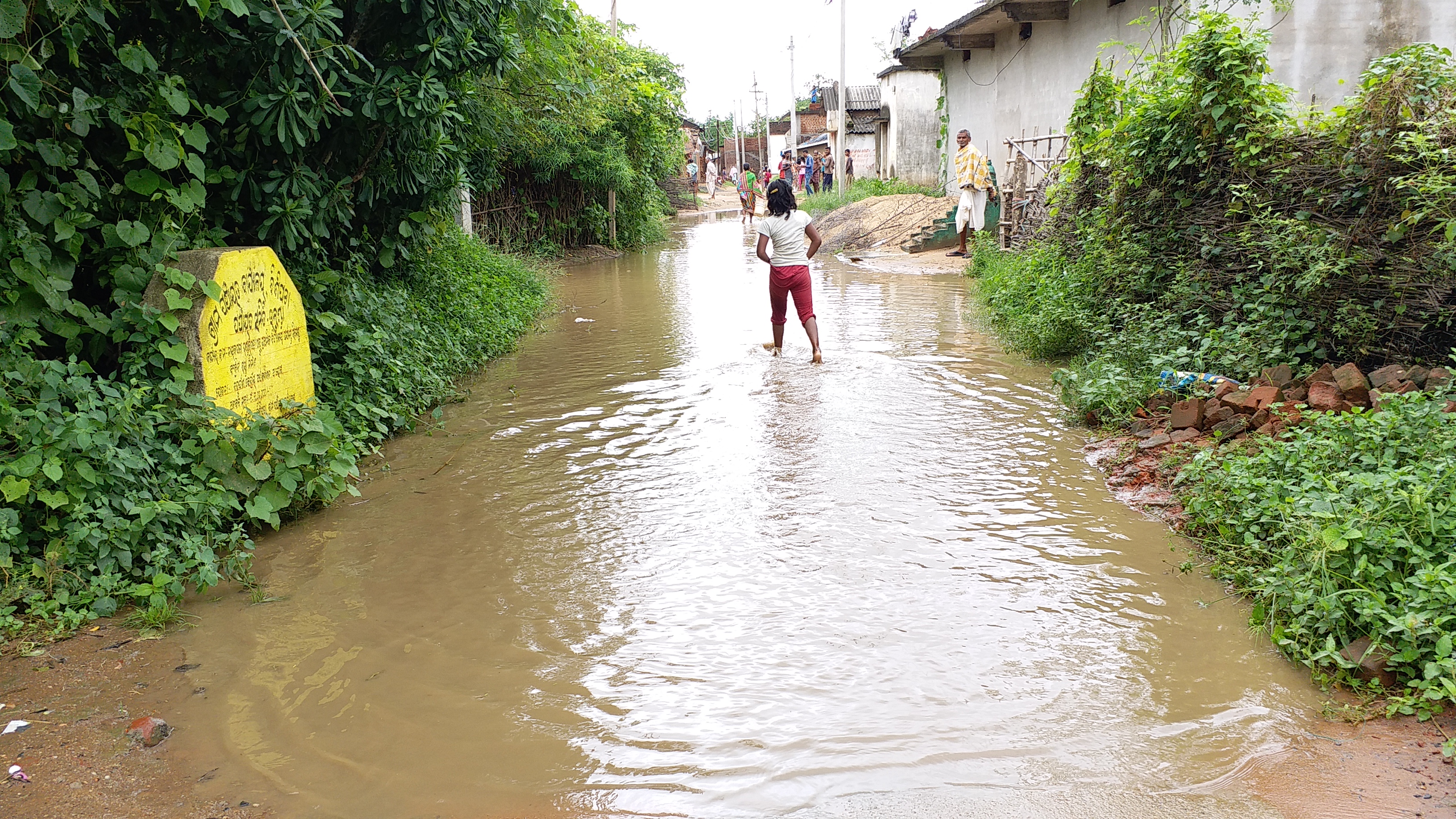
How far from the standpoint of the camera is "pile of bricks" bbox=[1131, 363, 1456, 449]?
5297 mm

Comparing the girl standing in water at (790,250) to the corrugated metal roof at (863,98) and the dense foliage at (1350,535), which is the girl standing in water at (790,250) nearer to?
the dense foliage at (1350,535)

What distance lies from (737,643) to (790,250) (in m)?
6.03

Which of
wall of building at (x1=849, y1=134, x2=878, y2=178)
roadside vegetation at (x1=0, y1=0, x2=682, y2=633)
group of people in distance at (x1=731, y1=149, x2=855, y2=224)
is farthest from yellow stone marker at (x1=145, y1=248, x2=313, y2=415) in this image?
wall of building at (x1=849, y1=134, x2=878, y2=178)

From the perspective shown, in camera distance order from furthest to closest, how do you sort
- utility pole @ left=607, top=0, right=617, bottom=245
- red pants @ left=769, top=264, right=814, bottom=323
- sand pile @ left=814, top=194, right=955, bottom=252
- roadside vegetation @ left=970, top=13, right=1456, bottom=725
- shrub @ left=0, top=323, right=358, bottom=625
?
utility pole @ left=607, top=0, right=617, bottom=245 → sand pile @ left=814, top=194, right=955, bottom=252 → red pants @ left=769, top=264, right=814, bottom=323 → shrub @ left=0, top=323, right=358, bottom=625 → roadside vegetation @ left=970, top=13, right=1456, bottom=725

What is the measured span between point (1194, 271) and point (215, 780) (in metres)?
7.13

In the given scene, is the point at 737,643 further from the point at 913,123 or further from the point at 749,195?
the point at 913,123

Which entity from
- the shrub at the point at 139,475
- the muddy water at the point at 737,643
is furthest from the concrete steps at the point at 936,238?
the shrub at the point at 139,475

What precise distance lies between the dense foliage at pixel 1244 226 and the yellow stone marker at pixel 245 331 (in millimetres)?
5304

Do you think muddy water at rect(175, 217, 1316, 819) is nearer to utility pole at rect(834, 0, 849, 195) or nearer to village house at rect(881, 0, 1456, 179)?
village house at rect(881, 0, 1456, 179)

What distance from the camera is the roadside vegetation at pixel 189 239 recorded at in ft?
14.1

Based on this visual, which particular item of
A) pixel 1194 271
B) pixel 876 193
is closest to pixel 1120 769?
pixel 1194 271

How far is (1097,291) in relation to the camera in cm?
891

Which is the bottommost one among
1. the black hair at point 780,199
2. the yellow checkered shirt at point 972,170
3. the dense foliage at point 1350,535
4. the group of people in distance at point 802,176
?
the dense foliage at point 1350,535

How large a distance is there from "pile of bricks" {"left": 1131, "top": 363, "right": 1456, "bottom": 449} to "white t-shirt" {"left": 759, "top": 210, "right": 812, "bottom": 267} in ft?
12.9
